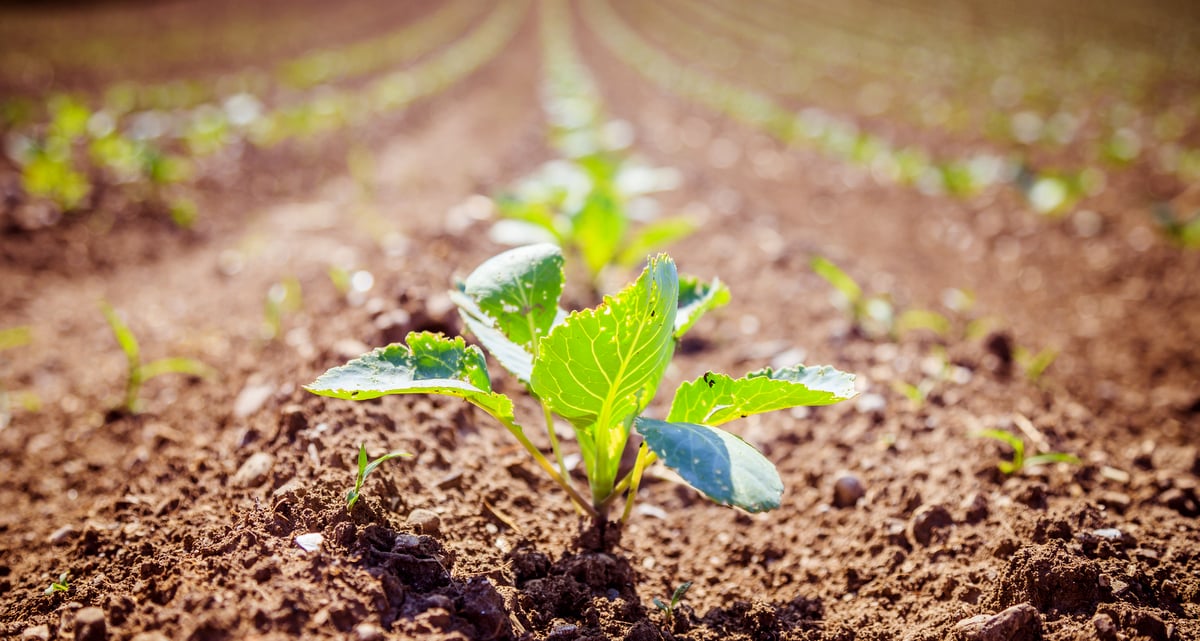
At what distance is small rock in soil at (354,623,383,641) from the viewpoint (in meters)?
1.11

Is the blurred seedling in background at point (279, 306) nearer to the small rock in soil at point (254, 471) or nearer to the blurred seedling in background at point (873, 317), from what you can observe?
the small rock in soil at point (254, 471)

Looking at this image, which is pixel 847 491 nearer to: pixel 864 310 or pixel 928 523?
pixel 928 523

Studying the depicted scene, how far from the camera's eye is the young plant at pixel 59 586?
1.43 metres

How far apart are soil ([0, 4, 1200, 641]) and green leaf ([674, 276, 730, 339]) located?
48cm

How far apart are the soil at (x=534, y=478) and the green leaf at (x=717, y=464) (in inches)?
15.9

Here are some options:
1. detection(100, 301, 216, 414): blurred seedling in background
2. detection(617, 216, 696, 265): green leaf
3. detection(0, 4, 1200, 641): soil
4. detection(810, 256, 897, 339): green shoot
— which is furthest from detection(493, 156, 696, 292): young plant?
detection(100, 301, 216, 414): blurred seedling in background

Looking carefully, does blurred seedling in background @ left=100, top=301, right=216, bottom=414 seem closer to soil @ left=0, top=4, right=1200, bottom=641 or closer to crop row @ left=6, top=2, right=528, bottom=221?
soil @ left=0, top=4, right=1200, bottom=641

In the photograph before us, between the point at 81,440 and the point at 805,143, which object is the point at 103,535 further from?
the point at 805,143

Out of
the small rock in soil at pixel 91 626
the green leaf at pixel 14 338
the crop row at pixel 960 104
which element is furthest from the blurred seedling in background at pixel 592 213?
the crop row at pixel 960 104

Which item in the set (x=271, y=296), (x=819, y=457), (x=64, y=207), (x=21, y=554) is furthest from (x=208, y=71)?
(x=819, y=457)

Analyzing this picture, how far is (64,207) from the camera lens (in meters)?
4.20

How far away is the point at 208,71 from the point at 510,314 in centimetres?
1104

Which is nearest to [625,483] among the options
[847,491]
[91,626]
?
[847,491]

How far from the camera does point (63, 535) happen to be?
171cm
